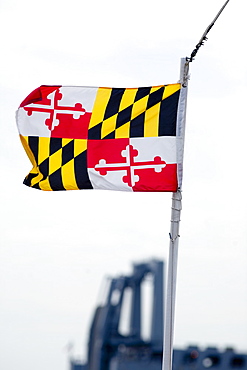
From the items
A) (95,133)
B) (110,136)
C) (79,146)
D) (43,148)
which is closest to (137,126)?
(110,136)

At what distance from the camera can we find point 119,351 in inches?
2844

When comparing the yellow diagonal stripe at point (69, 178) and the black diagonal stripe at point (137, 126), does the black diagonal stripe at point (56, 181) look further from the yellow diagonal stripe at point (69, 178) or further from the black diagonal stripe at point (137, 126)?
the black diagonal stripe at point (137, 126)

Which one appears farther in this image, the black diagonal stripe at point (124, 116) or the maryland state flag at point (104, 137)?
the black diagonal stripe at point (124, 116)

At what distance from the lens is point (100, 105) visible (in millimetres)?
13688

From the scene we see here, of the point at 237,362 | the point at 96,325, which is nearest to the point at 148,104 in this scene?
the point at 96,325

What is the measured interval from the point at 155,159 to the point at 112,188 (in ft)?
2.49

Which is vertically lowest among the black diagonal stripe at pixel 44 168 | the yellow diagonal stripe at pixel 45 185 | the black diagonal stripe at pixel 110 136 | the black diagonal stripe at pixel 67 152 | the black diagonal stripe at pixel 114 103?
the yellow diagonal stripe at pixel 45 185

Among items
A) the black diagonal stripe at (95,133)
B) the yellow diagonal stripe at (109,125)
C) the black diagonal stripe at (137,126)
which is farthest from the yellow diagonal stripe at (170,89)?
the black diagonal stripe at (95,133)

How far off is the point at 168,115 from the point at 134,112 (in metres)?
0.50

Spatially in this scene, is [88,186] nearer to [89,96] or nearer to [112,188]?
[112,188]

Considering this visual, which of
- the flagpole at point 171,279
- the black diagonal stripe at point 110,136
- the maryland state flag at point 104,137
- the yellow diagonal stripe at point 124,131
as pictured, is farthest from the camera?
the black diagonal stripe at point 110,136

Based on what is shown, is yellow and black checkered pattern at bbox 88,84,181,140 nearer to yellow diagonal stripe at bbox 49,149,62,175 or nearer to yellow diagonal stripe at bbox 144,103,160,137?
yellow diagonal stripe at bbox 144,103,160,137

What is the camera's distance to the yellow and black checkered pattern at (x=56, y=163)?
44.3 feet

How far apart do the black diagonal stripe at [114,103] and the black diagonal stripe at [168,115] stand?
0.68m
